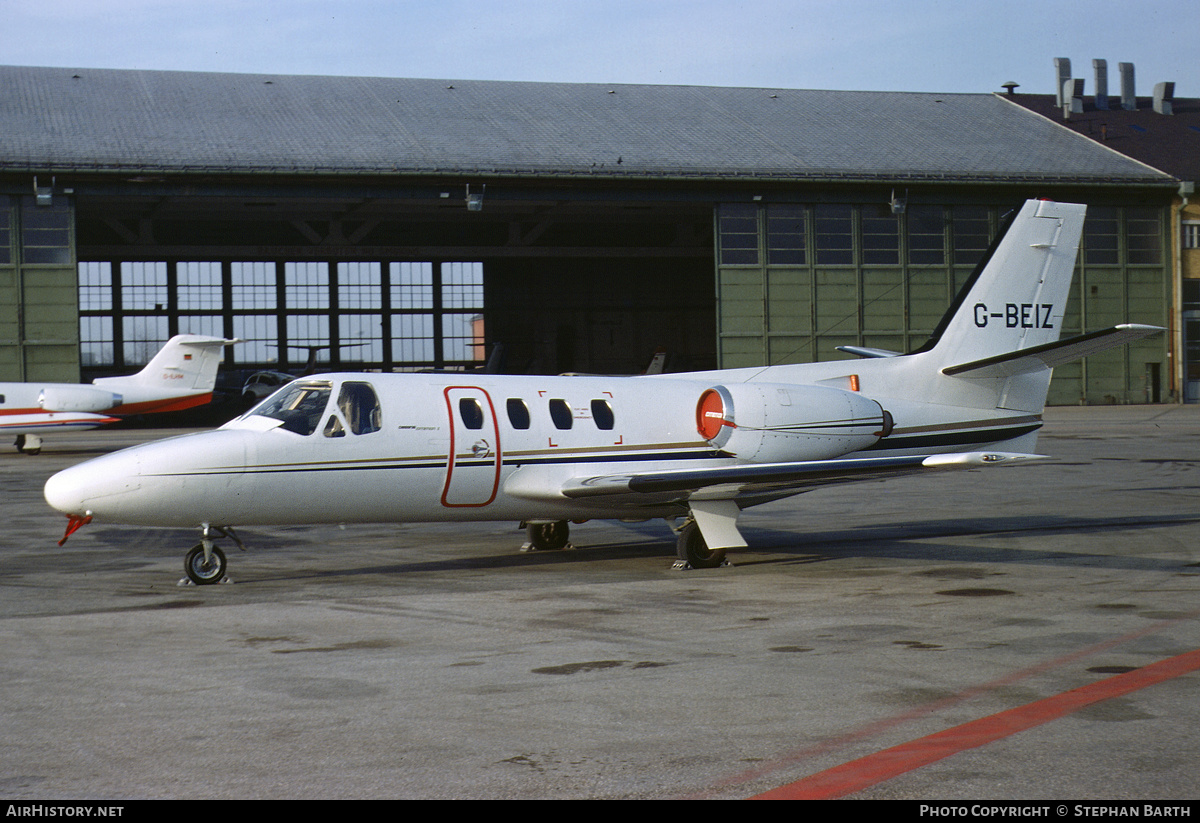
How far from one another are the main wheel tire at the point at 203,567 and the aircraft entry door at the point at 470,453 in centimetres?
248

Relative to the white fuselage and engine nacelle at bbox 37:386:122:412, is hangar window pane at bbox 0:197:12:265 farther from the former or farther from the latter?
the white fuselage

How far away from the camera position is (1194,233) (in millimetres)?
51812

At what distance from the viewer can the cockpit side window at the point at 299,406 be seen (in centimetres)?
1245

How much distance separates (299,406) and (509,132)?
3737 cm

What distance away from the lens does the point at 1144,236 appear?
51469 mm

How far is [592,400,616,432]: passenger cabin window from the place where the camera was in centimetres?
1390

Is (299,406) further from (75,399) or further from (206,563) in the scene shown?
(75,399)

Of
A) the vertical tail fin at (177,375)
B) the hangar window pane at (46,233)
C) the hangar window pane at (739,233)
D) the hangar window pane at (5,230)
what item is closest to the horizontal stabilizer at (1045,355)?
the vertical tail fin at (177,375)

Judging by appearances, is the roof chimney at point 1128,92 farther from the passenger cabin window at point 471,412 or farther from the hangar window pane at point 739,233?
the passenger cabin window at point 471,412

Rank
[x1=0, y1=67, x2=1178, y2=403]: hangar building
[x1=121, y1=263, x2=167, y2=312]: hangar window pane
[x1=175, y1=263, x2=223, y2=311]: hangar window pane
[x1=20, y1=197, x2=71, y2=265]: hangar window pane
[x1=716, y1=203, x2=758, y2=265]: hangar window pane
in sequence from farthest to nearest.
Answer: [x1=175, y1=263, x2=223, y2=311]: hangar window pane
[x1=121, y1=263, x2=167, y2=312]: hangar window pane
[x1=716, y1=203, x2=758, y2=265]: hangar window pane
[x1=0, y1=67, x2=1178, y2=403]: hangar building
[x1=20, y1=197, x2=71, y2=265]: hangar window pane

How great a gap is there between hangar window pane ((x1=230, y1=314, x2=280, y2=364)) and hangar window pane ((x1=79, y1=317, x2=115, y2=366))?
6558mm

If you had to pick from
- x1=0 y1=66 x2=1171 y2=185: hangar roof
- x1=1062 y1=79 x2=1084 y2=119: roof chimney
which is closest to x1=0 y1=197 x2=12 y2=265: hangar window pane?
x1=0 y1=66 x2=1171 y2=185: hangar roof
